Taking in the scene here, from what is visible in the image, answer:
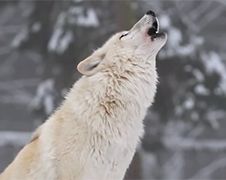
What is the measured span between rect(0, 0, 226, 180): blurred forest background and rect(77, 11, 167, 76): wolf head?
24.2ft

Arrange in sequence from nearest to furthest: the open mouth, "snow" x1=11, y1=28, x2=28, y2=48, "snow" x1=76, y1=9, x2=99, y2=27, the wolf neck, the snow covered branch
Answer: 1. the wolf neck
2. the open mouth
3. "snow" x1=76, y1=9, x2=99, y2=27
4. "snow" x1=11, y1=28, x2=28, y2=48
5. the snow covered branch

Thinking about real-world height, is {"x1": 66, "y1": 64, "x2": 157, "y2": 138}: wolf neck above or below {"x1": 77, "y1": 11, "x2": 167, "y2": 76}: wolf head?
below

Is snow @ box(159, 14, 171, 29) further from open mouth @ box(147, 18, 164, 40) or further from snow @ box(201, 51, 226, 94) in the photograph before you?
open mouth @ box(147, 18, 164, 40)

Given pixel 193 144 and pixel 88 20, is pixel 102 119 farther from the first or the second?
pixel 193 144

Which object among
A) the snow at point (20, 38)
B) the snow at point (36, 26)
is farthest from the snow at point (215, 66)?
the snow at point (20, 38)

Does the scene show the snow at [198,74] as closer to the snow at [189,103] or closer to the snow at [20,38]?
the snow at [189,103]

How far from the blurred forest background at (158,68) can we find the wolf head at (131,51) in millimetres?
7368

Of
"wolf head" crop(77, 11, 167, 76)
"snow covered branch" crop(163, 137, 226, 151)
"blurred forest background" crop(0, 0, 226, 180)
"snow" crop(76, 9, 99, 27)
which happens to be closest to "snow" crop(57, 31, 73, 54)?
"blurred forest background" crop(0, 0, 226, 180)

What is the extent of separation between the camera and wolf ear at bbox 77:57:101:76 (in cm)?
495

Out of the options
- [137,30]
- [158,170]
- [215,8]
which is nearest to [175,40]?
[215,8]

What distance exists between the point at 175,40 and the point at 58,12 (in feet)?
8.32

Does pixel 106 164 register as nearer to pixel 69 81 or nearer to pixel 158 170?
pixel 69 81

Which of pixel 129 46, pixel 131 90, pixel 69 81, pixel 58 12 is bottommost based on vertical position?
pixel 131 90

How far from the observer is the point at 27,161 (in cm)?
494
